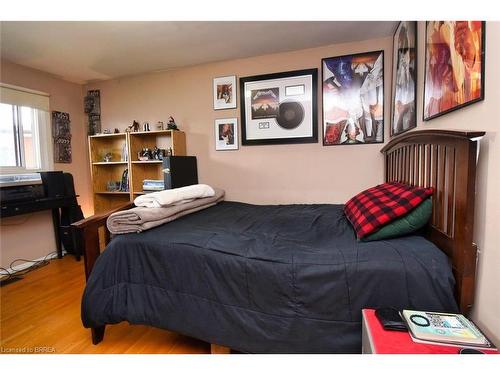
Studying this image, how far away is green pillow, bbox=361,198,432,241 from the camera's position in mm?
1167

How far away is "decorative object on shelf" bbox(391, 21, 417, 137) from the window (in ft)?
12.0

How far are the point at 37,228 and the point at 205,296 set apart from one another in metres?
2.77

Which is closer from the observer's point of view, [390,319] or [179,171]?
[390,319]

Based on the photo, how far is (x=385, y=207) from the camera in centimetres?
127

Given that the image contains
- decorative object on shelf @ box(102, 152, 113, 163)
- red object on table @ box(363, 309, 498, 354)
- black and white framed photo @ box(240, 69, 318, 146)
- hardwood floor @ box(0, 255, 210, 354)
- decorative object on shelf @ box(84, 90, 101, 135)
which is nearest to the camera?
red object on table @ box(363, 309, 498, 354)

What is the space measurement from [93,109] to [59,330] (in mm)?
2764

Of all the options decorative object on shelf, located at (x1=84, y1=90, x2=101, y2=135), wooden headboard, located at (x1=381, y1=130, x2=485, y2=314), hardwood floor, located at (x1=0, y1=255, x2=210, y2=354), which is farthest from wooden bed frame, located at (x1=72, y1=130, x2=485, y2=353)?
decorative object on shelf, located at (x1=84, y1=90, x2=101, y2=135)

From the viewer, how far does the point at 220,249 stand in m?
1.25

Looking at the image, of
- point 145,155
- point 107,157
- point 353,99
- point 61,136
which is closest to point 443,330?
point 353,99

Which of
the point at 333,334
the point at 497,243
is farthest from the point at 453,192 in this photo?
the point at 333,334

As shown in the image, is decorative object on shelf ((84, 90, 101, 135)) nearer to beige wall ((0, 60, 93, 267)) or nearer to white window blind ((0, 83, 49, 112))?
beige wall ((0, 60, 93, 267))

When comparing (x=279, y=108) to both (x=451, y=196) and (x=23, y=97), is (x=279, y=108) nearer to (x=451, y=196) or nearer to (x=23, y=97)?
(x=451, y=196)
